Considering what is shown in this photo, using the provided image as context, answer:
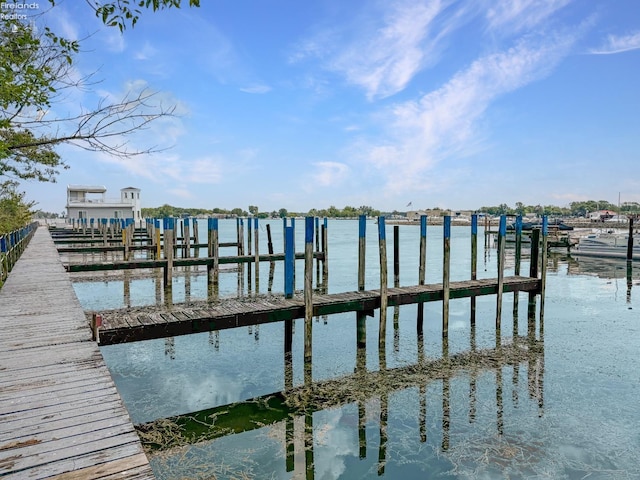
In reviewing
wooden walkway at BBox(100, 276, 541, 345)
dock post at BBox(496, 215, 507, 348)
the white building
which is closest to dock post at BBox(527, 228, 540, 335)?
dock post at BBox(496, 215, 507, 348)

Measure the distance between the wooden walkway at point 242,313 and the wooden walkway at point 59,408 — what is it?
29.1 inches

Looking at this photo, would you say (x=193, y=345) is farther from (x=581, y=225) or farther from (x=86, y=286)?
(x=581, y=225)

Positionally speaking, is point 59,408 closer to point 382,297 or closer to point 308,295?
point 308,295

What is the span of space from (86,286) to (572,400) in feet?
61.0

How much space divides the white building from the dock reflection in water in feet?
160

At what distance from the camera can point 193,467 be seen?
5449mm

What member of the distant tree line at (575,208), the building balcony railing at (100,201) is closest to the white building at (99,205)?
the building balcony railing at (100,201)

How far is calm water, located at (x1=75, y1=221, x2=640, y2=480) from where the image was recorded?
18.5ft

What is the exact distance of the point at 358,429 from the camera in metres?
6.55

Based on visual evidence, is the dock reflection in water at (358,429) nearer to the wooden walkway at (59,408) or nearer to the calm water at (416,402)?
the calm water at (416,402)

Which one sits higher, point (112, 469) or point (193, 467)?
point (112, 469)

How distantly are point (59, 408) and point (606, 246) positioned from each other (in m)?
36.8

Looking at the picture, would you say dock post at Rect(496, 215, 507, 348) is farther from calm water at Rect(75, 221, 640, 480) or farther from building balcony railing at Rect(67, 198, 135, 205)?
building balcony railing at Rect(67, 198, 135, 205)

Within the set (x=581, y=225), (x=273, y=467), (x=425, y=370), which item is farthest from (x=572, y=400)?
(x=581, y=225)
